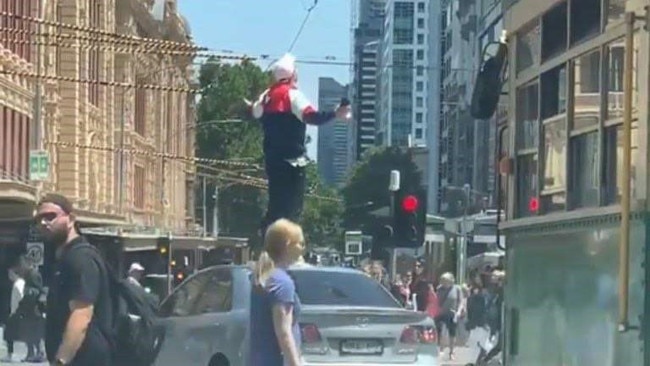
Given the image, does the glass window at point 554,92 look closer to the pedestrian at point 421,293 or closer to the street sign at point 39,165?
the pedestrian at point 421,293

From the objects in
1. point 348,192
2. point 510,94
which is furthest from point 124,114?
point 510,94

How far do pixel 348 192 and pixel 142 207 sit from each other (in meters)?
28.5

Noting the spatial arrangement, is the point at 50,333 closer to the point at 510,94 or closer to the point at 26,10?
the point at 510,94

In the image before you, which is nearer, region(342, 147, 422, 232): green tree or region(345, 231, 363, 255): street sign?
region(345, 231, 363, 255): street sign

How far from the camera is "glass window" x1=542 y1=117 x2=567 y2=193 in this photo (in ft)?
26.5

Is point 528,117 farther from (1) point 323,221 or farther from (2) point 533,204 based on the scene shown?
(1) point 323,221

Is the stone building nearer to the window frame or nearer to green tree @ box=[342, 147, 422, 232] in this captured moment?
the window frame

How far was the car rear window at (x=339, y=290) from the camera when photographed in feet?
45.6

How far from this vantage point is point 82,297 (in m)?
7.45

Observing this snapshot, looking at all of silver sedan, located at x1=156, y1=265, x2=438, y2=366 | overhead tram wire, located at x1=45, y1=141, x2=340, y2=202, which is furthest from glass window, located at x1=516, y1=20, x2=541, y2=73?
overhead tram wire, located at x1=45, y1=141, x2=340, y2=202

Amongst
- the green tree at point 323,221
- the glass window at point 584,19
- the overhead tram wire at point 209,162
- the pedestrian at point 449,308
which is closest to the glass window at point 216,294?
the overhead tram wire at point 209,162

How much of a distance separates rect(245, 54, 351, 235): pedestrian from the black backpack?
263cm

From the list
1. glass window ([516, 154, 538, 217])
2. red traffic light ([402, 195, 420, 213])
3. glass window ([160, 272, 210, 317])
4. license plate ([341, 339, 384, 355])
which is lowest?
license plate ([341, 339, 384, 355])

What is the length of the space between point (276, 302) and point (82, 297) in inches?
41.1
